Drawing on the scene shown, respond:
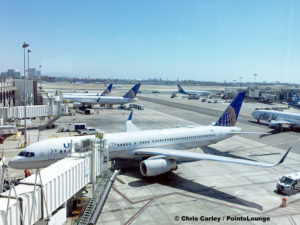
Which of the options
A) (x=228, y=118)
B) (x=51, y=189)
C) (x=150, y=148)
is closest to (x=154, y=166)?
(x=150, y=148)

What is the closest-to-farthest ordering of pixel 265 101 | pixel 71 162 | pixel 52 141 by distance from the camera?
1. pixel 71 162
2. pixel 52 141
3. pixel 265 101

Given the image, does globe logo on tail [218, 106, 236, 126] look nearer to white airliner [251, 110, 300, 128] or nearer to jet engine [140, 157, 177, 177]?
jet engine [140, 157, 177, 177]

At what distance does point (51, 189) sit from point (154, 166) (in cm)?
1288

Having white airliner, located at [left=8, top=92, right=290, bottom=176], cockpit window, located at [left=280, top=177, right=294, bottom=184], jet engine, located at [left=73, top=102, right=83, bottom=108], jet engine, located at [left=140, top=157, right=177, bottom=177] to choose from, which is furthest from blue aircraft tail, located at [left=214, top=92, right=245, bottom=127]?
jet engine, located at [left=73, top=102, right=83, bottom=108]

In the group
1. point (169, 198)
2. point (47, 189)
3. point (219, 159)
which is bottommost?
point (169, 198)

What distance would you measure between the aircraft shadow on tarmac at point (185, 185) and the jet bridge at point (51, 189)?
7541mm

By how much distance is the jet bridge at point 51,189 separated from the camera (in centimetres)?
906

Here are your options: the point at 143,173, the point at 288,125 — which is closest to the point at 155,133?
the point at 143,173

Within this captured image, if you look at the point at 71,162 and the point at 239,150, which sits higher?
the point at 71,162

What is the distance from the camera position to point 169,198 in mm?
20344

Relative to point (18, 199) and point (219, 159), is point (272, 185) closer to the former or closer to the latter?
point (219, 159)

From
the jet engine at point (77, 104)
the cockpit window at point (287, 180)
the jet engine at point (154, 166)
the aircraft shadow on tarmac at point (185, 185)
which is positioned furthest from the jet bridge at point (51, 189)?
the jet engine at point (77, 104)

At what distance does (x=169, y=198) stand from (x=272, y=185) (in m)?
10.00

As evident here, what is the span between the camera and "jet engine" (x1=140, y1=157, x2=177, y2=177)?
23.0 meters
